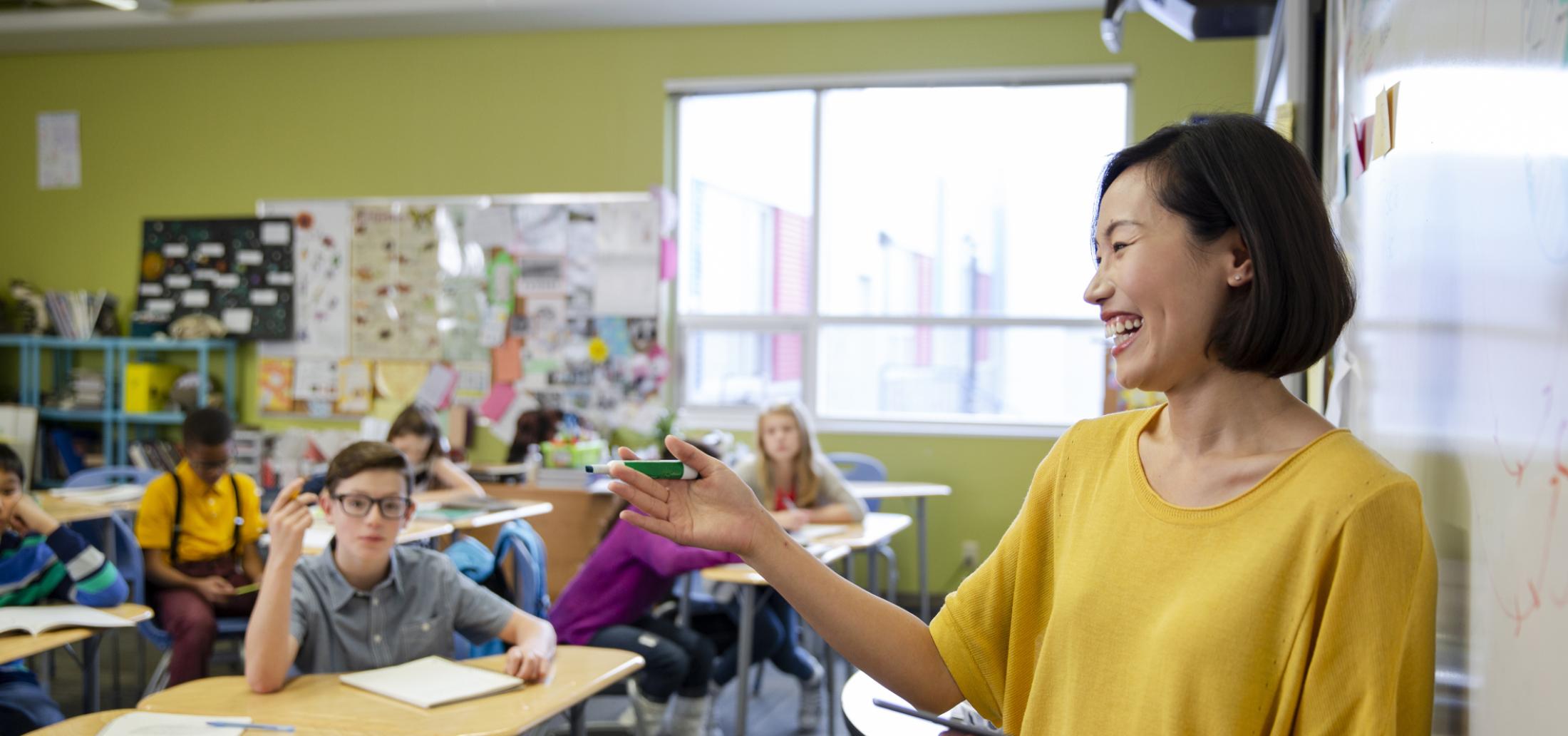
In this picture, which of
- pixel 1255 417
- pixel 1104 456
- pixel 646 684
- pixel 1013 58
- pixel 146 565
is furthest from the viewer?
→ pixel 1013 58

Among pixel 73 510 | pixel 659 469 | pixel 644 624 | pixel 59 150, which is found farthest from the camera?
pixel 59 150

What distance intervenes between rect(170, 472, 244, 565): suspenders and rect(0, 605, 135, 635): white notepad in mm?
985

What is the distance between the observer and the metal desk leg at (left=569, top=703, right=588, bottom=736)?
2193 mm

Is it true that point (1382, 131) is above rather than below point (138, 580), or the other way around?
above

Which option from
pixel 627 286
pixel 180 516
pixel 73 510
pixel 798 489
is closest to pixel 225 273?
pixel 627 286

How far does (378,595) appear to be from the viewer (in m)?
2.43

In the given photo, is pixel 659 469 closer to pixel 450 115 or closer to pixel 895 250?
pixel 895 250

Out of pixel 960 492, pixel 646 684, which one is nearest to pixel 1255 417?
pixel 646 684

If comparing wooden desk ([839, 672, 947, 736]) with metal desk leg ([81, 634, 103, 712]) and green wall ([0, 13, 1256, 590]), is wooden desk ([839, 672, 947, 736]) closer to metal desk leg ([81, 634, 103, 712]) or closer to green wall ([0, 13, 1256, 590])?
metal desk leg ([81, 634, 103, 712])

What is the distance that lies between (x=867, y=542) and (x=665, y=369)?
8.05ft

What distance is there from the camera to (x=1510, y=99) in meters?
0.76

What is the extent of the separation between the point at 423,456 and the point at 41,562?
1.76 metres

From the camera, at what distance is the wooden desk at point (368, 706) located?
1.86 meters

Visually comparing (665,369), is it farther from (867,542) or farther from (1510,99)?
(1510,99)
